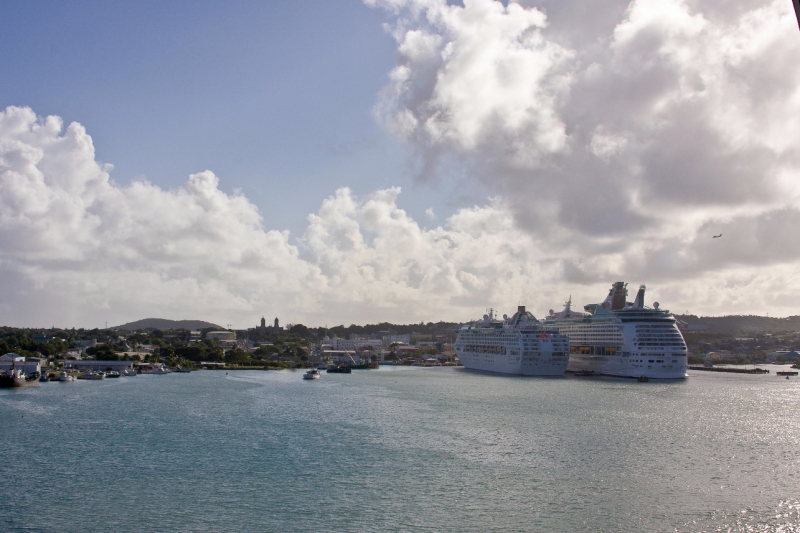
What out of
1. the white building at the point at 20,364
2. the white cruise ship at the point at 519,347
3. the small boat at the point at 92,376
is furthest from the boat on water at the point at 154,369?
the white cruise ship at the point at 519,347

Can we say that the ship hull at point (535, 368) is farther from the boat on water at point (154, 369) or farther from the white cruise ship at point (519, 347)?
the boat on water at point (154, 369)

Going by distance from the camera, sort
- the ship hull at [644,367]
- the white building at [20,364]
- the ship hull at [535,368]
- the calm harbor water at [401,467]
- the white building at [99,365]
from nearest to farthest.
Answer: the calm harbor water at [401,467] < the ship hull at [644,367] < the white building at [20,364] < the ship hull at [535,368] < the white building at [99,365]

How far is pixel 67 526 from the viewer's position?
22547 mm

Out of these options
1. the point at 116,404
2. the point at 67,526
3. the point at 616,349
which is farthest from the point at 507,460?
the point at 616,349

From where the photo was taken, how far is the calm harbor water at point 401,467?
23922mm

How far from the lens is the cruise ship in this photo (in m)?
88.7

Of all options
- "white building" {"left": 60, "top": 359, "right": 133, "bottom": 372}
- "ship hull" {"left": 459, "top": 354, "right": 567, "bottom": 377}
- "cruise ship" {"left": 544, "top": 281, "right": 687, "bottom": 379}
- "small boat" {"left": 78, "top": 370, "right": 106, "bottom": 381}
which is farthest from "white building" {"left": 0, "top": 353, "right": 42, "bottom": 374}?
"cruise ship" {"left": 544, "top": 281, "right": 687, "bottom": 379}

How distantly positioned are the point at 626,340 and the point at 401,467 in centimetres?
6847

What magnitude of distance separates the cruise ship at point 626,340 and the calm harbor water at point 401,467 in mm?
29835

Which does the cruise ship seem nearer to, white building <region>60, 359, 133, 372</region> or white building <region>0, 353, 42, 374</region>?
white building <region>60, 359, 133, 372</region>

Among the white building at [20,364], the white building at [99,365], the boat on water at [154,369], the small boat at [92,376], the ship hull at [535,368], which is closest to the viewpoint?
the white building at [20,364]

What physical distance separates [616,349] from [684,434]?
178 ft

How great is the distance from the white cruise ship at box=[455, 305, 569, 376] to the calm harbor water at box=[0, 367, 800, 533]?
3690 centimetres

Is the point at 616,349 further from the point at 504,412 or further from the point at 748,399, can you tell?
the point at 504,412
